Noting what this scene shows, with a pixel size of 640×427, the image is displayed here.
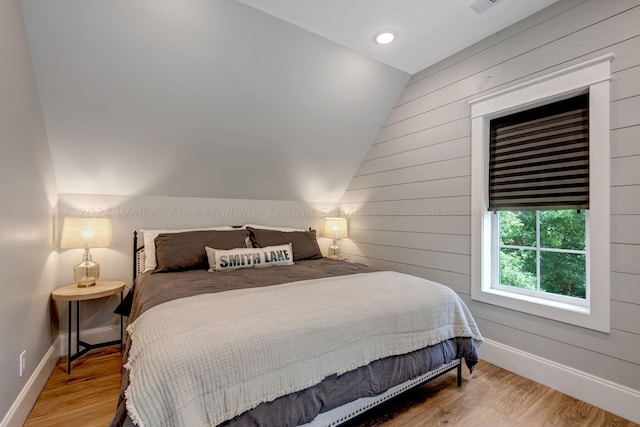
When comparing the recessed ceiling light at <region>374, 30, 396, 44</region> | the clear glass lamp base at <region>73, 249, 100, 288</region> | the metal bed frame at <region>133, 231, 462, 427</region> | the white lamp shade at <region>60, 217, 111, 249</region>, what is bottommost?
the metal bed frame at <region>133, 231, 462, 427</region>

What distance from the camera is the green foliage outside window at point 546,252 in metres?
2.13

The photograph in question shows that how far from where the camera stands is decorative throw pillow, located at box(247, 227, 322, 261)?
317cm

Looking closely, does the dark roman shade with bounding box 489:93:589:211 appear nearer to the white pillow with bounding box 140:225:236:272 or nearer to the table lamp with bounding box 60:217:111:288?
the white pillow with bounding box 140:225:236:272

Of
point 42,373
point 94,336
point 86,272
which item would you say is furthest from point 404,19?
point 94,336

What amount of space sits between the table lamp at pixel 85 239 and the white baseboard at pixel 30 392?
0.57 metres

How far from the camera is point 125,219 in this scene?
2.94 metres

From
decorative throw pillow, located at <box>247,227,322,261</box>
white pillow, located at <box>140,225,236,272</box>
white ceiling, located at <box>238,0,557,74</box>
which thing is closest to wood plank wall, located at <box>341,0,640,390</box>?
white ceiling, located at <box>238,0,557,74</box>

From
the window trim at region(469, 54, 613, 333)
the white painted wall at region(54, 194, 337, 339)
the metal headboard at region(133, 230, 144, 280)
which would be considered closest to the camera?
the window trim at region(469, 54, 613, 333)

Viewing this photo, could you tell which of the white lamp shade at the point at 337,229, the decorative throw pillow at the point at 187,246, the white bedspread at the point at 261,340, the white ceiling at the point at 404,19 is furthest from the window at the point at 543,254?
the decorative throw pillow at the point at 187,246

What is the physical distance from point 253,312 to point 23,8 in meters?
2.16

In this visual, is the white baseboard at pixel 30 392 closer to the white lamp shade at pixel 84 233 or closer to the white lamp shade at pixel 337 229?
the white lamp shade at pixel 84 233

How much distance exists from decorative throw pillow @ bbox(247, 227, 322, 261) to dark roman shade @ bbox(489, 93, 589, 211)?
1.79 metres

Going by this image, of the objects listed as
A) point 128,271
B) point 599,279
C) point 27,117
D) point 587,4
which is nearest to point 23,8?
point 27,117

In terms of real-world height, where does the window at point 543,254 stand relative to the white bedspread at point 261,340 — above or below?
above
